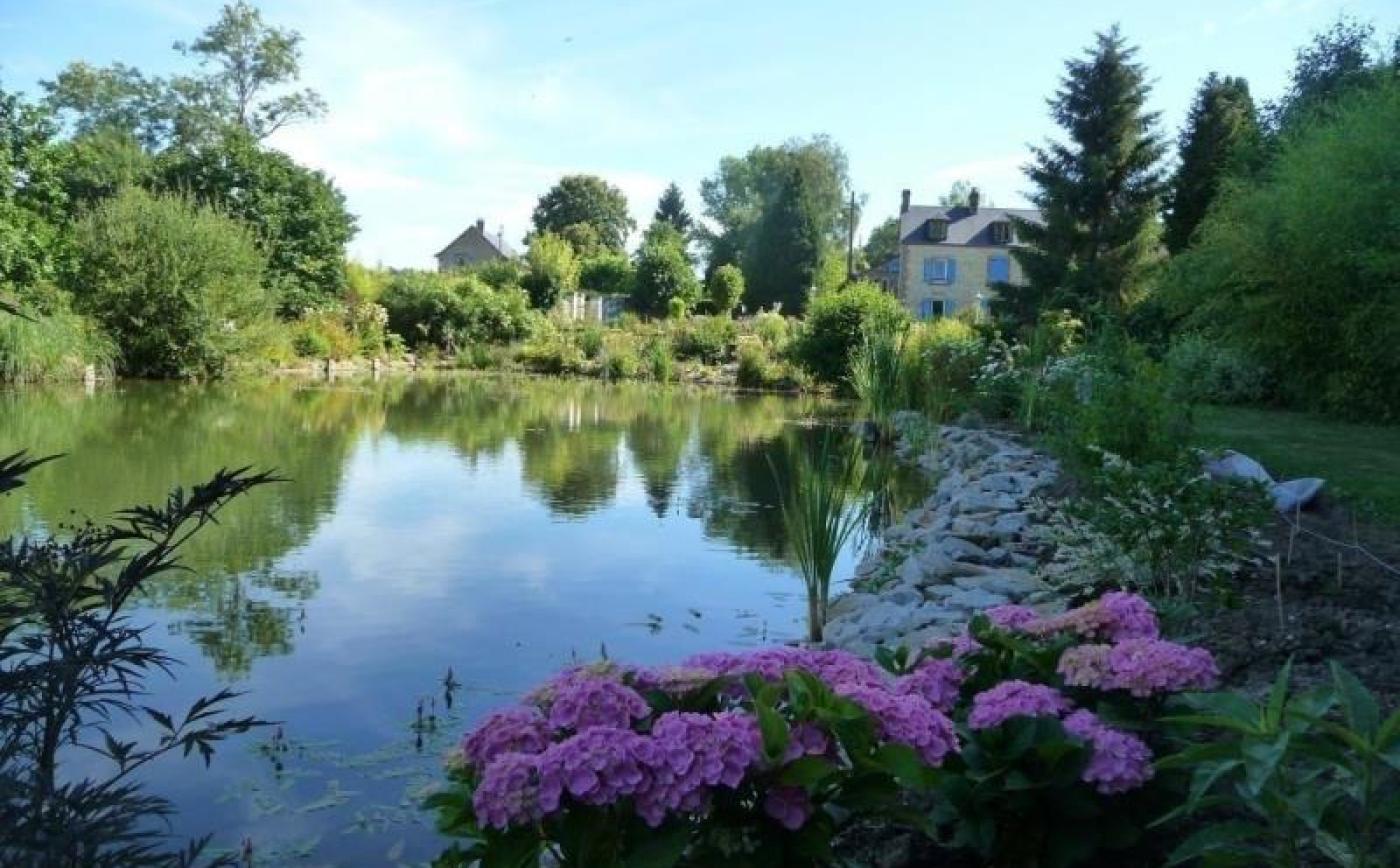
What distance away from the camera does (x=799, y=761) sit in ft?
5.44

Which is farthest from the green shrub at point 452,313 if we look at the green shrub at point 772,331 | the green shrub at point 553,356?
the green shrub at point 772,331

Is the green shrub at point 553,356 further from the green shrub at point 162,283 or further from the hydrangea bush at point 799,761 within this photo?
the hydrangea bush at point 799,761

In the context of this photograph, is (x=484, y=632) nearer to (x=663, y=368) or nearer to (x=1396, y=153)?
(x=1396, y=153)

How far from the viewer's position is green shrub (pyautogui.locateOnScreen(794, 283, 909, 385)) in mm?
18172

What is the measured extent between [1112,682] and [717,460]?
29.6 ft

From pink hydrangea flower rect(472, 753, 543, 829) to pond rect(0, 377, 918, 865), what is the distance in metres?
1.31

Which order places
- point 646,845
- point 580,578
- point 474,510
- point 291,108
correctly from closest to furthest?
point 646,845
point 580,578
point 474,510
point 291,108

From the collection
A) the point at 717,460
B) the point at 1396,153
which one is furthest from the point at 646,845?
the point at 1396,153

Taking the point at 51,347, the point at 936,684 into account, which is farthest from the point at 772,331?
the point at 936,684

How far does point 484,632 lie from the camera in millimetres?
4691

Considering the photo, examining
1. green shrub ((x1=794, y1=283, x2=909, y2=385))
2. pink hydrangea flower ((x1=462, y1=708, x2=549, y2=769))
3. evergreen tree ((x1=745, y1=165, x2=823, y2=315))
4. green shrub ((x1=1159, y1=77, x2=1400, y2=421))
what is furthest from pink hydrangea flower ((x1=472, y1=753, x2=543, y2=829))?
evergreen tree ((x1=745, y1=165, x2=823, y2=315))

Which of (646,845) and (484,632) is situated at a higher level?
(646,845)

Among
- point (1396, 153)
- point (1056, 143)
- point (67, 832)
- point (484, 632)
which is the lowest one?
point (484, 632)

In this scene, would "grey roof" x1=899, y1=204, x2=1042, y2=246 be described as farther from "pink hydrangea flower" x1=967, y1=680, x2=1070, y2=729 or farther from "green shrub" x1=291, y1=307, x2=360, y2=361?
"pink hydrangea flower" x1=967, y1=680, x2=1070, y2=729
